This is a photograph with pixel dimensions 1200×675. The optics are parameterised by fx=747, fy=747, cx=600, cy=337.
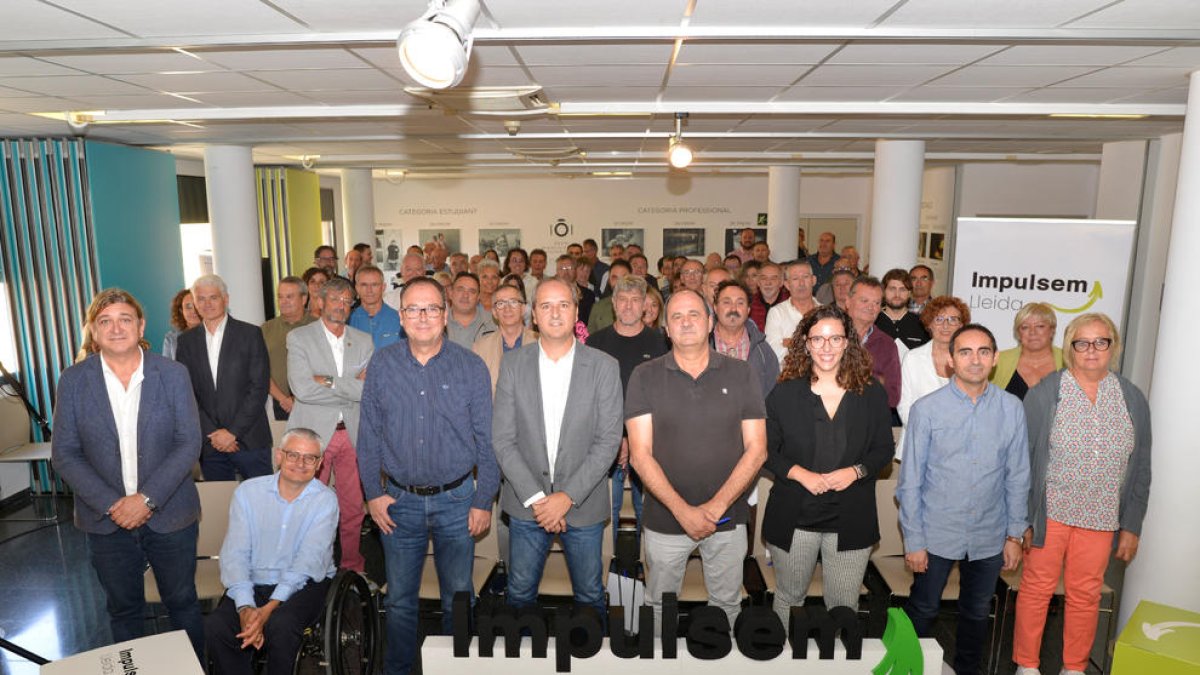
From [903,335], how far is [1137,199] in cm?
458

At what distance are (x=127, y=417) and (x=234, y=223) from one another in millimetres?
5076

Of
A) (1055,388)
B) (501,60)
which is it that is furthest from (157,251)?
(1055,388)

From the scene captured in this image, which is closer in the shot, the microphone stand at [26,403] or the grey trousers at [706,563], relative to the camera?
the grey trousers at [706,563]

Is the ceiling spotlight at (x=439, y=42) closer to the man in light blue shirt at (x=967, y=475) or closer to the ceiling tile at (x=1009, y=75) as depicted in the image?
the man in light blue shirt at (x=967, y=475)

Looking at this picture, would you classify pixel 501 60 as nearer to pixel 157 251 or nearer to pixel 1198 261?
pixel 1198 261

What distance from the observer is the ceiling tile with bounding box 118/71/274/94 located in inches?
167

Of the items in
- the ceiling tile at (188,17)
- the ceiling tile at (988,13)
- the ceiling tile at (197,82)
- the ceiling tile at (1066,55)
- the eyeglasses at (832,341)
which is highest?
the ceiling tile at (1066,55)

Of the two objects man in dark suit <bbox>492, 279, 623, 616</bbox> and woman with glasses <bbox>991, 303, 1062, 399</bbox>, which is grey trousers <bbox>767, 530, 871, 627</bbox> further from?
woman with glasses <bbox>991, 303, 1062, 399</bbox>

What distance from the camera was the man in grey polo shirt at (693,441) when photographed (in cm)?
303

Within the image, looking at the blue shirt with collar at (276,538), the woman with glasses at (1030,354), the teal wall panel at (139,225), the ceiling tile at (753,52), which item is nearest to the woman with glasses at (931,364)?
the woman with glasses at (1030,354)

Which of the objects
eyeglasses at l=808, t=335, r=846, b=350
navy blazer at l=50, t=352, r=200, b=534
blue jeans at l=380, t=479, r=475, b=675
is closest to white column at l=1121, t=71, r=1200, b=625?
eyeglasses at l=808, t=335, r=846, b=350

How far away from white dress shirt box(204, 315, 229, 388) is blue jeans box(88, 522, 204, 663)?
1.32m

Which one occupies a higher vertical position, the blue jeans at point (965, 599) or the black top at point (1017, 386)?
the black top at point (1017, 386)

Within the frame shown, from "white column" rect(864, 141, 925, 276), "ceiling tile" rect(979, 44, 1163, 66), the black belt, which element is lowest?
the black belt
